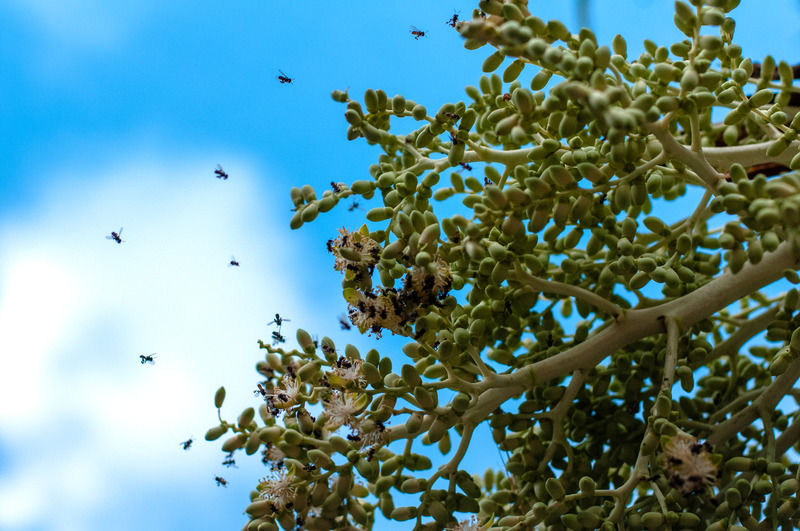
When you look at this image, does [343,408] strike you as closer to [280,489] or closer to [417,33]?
[280,489]

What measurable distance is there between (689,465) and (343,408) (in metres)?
0.41

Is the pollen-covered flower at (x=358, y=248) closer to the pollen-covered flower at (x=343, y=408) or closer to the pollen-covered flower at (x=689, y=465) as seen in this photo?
the pollen-covered flower at (x=343, y=408)

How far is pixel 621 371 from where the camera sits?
126 centimetres

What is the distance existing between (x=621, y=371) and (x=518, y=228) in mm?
405

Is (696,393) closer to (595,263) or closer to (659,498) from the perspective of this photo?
(595,263)

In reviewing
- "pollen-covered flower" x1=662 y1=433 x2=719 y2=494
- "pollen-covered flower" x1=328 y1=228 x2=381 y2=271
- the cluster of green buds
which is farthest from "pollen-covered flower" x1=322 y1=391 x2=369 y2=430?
"pollen-covered flower" x1=662 y1=433 x2=719 y2=494

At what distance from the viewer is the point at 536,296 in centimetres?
119

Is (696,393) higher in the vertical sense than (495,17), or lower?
lower

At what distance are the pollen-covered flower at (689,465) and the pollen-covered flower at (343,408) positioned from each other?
1.20 feet

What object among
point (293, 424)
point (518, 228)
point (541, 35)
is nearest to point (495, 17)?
point (541, 35)

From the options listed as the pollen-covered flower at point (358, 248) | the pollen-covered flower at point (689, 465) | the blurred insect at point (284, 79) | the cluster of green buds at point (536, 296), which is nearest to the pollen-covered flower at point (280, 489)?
the cluster of green buds at point (536, 296)

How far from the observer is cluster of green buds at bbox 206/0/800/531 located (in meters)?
0.95

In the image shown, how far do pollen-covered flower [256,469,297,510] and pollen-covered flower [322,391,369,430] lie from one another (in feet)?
0.28

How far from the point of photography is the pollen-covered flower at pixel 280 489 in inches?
40.9
